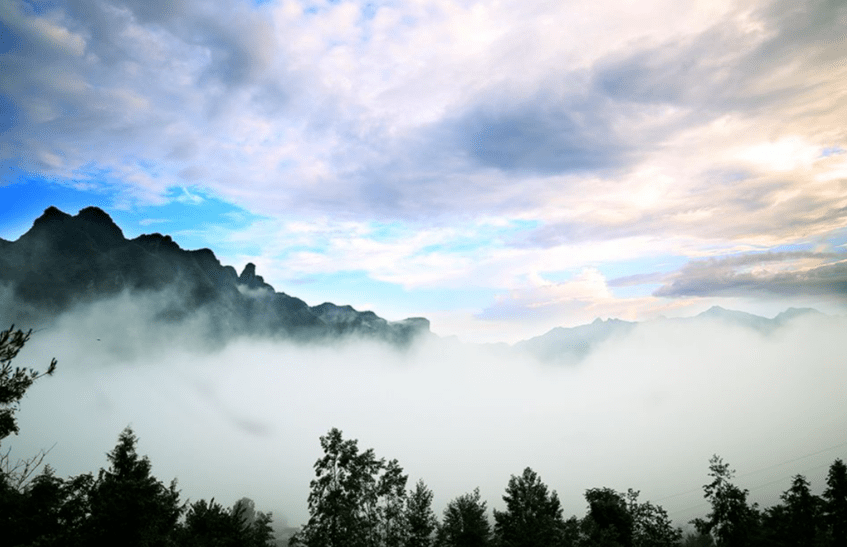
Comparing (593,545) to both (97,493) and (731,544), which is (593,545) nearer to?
(731,544)

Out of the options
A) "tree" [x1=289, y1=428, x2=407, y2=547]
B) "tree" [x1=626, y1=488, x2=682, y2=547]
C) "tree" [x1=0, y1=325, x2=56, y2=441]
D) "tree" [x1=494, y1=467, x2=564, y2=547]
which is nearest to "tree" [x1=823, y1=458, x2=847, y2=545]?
"tree" [x1=626, y1=488, x2=682, y2=547]

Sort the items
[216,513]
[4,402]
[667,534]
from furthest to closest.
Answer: [667,534] → [216,513] → [4,402]

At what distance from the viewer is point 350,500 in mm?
57250

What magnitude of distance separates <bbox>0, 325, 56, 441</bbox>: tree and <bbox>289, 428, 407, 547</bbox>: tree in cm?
3615

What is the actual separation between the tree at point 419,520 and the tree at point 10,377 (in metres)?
52.5

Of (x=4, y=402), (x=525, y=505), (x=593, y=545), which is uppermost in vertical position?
(x=4, y=402)

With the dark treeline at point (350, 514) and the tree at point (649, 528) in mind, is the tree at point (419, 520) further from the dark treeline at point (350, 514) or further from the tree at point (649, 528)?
the tree at point (649, 528)

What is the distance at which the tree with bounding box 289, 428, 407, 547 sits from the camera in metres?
52.9

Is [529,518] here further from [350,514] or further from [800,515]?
[800,515]

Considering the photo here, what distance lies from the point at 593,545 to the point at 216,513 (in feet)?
147

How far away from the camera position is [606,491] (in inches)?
2921

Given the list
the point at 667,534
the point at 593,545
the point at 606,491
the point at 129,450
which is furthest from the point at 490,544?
the point at 129,450

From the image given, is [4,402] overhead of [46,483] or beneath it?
overhead

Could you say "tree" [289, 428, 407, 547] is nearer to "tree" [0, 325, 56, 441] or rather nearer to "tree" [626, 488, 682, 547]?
"tree" [0, 325, 56, 441]
